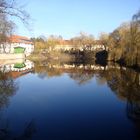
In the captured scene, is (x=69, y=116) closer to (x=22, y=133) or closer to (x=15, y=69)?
(x=22, y=133)

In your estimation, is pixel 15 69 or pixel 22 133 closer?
pixel 22 133

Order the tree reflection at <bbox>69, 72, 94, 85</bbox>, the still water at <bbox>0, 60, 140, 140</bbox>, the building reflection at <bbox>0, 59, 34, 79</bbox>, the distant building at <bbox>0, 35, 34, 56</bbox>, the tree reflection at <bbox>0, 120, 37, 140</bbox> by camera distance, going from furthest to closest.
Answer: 1. the distant building at <bbox>0, 35, 34, 56</bbox>
2. the building reflection at <bbox>0, 59, 34, 79</bbox>
3. the tree reflection at <bbox>69, 72, 94, 85</bbox>
4. the still water at <bbox>0, 60, 140, 140</bbox>
5. the tree reflection at <bbox>0, 120, 37, 140</bbox>

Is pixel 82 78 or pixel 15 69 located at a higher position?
pixel 15 69

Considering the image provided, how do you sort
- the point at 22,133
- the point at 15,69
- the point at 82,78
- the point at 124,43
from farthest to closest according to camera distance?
the point at 124,43
the point at 15,69
the point at 82,78
the point at 22,133

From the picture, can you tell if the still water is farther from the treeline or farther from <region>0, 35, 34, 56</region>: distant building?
<region>0, 35, 34, 56</region>: distant building

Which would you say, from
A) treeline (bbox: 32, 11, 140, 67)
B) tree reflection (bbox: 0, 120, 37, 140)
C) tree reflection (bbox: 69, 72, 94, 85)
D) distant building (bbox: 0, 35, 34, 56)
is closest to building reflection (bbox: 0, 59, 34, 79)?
tree reflection (bbox: 69, 72, 94, 85)

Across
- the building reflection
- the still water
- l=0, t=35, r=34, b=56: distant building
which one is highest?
l=0, t=35, r=34, b=56: distant building

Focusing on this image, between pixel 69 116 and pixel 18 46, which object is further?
pixel 18 46

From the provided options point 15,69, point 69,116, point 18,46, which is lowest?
point 69,116

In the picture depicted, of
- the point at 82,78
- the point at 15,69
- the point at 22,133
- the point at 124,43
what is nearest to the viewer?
the point at 22,133

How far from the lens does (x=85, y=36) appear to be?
88750mm

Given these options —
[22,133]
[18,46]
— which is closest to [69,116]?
[22,133]

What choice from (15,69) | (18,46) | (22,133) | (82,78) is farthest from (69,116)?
(18,46)

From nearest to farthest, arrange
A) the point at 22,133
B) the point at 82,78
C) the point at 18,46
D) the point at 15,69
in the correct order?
the point at 22,133 → the point at 82,78 → the point at 15,69 → the point at 18,46
